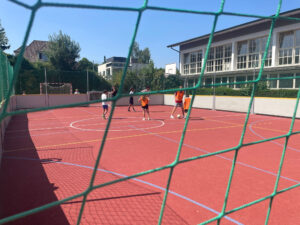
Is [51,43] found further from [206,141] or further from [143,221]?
[143,221]

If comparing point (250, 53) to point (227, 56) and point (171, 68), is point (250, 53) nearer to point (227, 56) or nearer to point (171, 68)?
point (227, 56)

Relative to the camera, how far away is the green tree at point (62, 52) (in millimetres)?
28125

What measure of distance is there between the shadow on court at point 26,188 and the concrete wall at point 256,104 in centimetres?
1191

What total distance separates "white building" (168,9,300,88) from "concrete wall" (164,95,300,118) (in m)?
1.84

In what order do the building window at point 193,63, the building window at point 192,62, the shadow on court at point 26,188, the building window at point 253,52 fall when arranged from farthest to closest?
the building window at point 193,63
the building window at point 192,62
the building window at point 253,52
the shadow on court at point 26,188

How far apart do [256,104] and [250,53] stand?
8.95 metres

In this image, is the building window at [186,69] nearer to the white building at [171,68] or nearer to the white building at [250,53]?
the white building at [250,53]

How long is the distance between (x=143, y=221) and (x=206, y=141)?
447cm

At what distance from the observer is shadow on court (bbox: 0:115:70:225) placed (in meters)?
2.85

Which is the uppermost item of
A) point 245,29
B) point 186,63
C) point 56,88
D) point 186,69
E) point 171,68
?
point 245,29

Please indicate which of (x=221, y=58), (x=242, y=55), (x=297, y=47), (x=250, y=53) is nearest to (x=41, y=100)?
(x=221, y=58)

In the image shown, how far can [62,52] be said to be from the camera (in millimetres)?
28422

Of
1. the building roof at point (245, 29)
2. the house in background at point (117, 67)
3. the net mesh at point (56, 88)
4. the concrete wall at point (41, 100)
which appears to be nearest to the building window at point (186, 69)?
the building roof at point (245, 29)

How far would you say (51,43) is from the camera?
28.5 m
